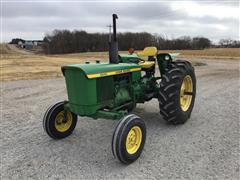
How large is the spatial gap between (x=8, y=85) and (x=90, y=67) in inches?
298

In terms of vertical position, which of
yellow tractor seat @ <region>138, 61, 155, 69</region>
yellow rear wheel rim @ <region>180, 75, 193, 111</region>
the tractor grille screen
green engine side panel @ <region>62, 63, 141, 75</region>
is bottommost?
yellow rear wheel rim @ <region>180, 75, 193, 111</region>

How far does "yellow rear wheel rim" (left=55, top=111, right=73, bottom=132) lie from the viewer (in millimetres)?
4906

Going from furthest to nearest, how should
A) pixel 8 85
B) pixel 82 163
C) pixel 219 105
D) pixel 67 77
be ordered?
1. pixel 8 85
2. pixel 219 105
3. pixel 67 77
4. pixel 82 163

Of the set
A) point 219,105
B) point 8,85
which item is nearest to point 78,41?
point 8,85

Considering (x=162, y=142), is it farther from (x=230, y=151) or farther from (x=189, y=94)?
(x=189, y=94)

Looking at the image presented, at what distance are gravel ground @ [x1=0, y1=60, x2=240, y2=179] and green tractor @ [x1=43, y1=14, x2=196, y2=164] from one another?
10.2 inches

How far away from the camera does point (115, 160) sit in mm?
4090

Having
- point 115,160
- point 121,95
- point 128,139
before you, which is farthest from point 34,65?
point 128,139

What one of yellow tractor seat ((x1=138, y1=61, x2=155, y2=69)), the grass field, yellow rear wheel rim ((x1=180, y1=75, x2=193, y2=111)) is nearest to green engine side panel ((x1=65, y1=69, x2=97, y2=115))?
yellow tractor seat ((x1=138, y1=61, x2=155, y2=69))

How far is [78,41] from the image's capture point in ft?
240

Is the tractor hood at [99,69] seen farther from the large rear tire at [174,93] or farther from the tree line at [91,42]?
the tree line at [91,42]

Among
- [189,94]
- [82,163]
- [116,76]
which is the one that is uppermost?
[116,76]

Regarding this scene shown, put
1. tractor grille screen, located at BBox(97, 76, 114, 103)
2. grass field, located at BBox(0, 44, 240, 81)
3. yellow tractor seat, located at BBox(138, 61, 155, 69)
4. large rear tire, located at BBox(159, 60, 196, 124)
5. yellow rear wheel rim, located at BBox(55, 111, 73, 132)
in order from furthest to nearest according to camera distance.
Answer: grass field, located at BBox(0, 44, 240, 81) < yellow tractor seat, located at BBox(138, 61, 155, 69) < large rear tire, located at BBox(159, 60, 196, 124) < yellow rear wheel rim, located at BBox(55, 111, 73, 132) < tractor grille screen, located at BBox(97, 76, 114, 103)

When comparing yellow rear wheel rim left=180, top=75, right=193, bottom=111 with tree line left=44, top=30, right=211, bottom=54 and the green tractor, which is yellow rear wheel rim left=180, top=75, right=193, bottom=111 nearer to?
the green tractor
